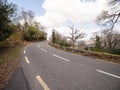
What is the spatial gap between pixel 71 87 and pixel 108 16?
52.3 ft

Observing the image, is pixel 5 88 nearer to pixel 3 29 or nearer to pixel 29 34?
pixel 3 29

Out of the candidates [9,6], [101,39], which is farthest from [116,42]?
[9,6]

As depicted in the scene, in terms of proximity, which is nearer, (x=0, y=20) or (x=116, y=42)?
(x=0, y=20)

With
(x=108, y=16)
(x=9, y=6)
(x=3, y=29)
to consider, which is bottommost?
(x=3, y=29)

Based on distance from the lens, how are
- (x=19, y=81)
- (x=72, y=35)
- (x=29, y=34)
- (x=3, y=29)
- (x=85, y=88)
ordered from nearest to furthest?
(x=85, y=88), (x=19, y=81), (x=3, y=29), (x=72, y=35), (x=29, y=34)

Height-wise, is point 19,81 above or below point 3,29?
below

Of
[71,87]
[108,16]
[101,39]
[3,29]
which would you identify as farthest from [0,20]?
[101,39]

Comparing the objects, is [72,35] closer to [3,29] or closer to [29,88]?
[3,29]

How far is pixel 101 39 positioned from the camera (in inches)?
1964

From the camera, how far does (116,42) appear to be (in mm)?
42625

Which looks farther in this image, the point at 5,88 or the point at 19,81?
the point at 19,81

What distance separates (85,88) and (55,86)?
1.10 metres

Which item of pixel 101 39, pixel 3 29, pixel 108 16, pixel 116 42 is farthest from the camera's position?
pixel 101 39

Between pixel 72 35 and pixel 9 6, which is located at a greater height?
pixel 9 6
